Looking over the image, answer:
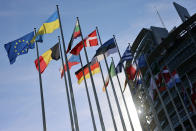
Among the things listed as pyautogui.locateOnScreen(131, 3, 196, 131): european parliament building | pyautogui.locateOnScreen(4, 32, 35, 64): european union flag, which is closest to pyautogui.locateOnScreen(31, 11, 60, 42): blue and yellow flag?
pyautogui.locateOnScreen(4, 32, 35, 64): european union flag

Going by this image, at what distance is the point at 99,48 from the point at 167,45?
3612cm

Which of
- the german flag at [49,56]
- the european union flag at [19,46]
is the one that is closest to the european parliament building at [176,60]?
the german flag at [49,56]

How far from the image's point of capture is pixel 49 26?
2088cm

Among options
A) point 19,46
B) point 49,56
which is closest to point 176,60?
point 49,56

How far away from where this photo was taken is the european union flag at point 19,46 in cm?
Result: 2044

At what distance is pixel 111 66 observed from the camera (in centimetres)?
2761

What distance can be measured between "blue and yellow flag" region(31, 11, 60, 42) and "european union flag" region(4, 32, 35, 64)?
2.02ft

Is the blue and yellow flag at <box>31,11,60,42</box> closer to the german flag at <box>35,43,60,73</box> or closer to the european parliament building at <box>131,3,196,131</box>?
the german flag at <box>35,43,60,73</box>

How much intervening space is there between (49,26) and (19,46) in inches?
124

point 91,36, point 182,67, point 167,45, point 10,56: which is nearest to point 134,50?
point 167,45

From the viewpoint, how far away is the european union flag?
67.1 ft

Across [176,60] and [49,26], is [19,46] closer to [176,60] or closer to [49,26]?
[49,26]

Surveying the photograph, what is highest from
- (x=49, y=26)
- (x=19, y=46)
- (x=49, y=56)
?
(x=49, y=26)

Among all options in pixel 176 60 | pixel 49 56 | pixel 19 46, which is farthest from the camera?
pixel 176 60
